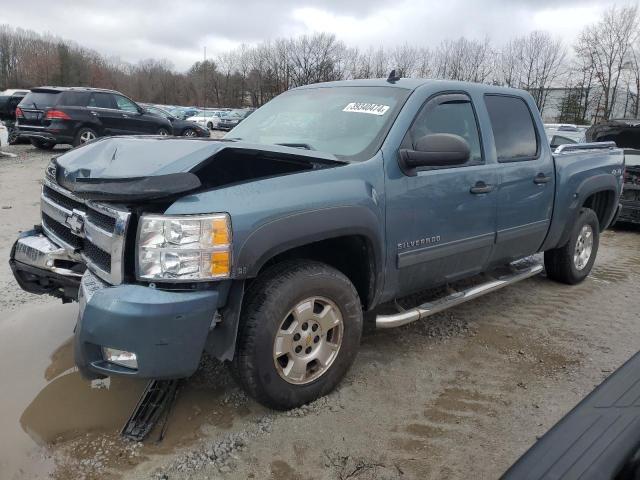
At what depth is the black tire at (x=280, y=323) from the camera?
2635 millimetres

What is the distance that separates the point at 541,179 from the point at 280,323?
2830 millimetres

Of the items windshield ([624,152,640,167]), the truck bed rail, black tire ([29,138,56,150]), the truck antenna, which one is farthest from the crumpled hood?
black tire ([29,138,56,150])

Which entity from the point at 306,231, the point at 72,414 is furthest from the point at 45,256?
the point at 306,231

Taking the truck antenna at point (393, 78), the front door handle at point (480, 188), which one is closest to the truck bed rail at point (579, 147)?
the front door handle at point (480, 188)

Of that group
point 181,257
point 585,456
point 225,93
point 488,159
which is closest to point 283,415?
point 181,257

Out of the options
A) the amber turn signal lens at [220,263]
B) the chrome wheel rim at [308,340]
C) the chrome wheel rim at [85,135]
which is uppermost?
the chrome wheel rim at [85,135]

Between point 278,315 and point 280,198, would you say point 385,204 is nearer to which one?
point 280,198

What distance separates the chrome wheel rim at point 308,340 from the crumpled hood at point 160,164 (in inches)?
29.9

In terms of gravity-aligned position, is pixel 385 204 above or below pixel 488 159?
below

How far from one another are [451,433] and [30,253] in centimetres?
279

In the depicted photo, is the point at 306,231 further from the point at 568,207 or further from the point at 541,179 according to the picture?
the point at 568,207

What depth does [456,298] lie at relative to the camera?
3.77 meters

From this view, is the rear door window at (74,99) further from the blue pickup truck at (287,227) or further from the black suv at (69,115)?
the blue pickup truck at (287,227)

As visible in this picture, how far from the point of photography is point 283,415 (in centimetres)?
291
